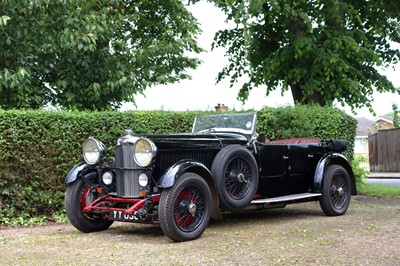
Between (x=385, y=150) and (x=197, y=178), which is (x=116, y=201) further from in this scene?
(x=385, y=150)

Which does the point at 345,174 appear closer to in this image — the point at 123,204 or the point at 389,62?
the point at 123,204

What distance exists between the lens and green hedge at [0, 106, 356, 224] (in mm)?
8797

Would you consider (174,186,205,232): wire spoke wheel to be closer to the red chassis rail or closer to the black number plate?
the red chassis rail

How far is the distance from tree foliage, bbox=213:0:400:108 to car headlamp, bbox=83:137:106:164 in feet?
29.4

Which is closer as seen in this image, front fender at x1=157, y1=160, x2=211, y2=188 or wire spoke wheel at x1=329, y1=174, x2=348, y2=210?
front fender at x1=157, y1=160, x2=211, y2=188

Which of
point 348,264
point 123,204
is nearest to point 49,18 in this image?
point 123,204

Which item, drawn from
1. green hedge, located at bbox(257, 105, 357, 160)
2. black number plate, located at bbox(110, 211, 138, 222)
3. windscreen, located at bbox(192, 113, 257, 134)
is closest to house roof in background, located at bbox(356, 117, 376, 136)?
green hedge, located at bbox(257, 105, 357, 160)

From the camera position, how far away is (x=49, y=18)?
11.8 meters

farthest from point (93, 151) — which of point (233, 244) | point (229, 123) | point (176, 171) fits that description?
point (233, 244)

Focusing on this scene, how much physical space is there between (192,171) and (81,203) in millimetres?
1708

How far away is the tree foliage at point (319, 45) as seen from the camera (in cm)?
1580

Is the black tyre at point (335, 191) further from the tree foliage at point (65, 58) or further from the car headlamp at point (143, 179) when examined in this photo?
the tree foliage at point (65, 58)

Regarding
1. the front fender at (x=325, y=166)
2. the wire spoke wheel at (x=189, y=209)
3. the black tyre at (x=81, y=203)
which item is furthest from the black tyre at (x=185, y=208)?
the front fender at (x=325, y=166)

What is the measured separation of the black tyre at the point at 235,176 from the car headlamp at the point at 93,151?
1.58 m
